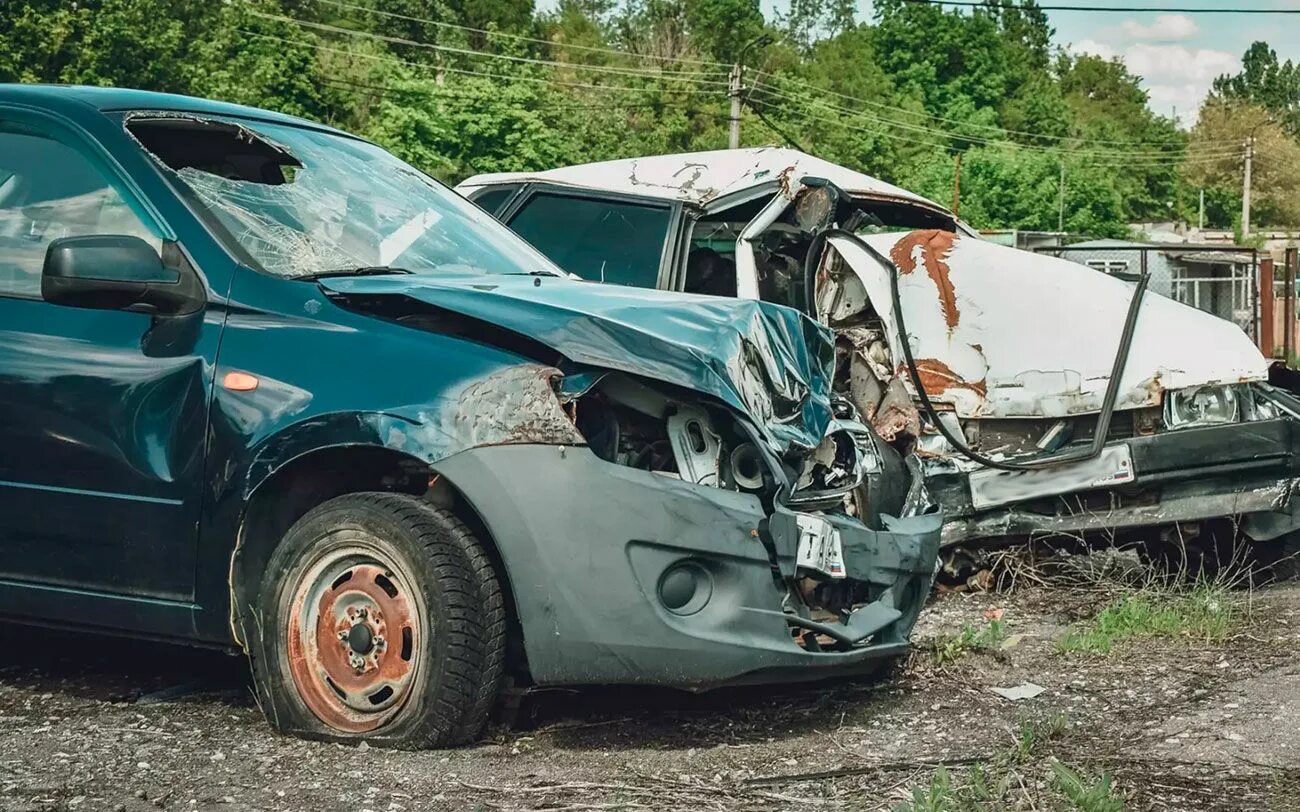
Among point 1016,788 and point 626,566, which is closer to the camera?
point 1016,788

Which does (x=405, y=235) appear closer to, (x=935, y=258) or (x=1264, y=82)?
(x=935, y=258)

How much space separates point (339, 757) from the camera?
3949mm

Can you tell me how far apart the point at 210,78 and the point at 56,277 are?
131 feet

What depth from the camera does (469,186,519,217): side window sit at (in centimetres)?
764

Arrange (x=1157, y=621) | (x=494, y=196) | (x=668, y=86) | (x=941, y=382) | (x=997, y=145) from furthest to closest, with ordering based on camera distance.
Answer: (x=997, y=145), (x=668, y=86), (x=494, y=196), (x=941, y=382), (x=1157, y=621)

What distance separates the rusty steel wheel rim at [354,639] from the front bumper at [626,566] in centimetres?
33

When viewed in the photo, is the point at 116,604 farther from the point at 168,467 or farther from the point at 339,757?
the point at 339,757

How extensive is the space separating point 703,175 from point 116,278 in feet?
12.1

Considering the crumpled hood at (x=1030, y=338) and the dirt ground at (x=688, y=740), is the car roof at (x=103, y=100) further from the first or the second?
the crumpled hood at (x=1030, y=338)

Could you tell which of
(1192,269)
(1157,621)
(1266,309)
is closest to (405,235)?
(1157,621)

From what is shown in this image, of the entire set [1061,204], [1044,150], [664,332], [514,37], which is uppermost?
[514,37]

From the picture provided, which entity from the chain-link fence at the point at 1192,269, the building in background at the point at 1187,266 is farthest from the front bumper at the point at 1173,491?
the building in background at the point at 1187,266

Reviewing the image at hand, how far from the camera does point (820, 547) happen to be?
4172 mm

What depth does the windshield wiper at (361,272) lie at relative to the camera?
4.28m
